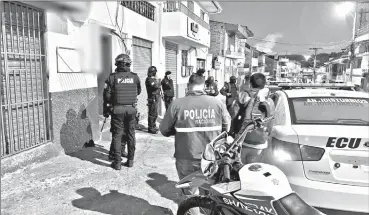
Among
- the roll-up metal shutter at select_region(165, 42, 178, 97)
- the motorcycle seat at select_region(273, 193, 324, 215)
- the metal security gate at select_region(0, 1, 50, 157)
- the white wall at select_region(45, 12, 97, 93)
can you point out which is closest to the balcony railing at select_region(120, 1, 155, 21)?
the roll-up metal shutter at select_region(165, 42, 178, 97)

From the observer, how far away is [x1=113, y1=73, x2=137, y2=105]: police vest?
4754mm

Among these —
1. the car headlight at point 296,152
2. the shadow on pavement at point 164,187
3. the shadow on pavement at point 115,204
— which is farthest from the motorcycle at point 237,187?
the shadow on pavement at point 164,187

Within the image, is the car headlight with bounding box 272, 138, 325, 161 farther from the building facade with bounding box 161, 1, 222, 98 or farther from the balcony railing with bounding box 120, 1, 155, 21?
the building facade with bounding box 161, 1, 222, 98

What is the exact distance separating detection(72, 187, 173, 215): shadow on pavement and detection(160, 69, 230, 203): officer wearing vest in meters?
0.94

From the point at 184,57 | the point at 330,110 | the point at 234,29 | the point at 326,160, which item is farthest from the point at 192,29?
the point at 234,29

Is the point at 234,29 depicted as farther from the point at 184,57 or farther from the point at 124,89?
the point at 124,89

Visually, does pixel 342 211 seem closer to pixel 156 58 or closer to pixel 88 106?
pixel 88 106

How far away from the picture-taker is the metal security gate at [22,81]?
4.27 metres

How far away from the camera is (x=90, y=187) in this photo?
417 cm

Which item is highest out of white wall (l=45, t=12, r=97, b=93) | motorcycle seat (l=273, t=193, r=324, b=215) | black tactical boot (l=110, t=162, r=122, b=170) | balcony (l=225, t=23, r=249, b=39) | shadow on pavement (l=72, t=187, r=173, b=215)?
balcony (l=225, t=23, r=249, b=39)

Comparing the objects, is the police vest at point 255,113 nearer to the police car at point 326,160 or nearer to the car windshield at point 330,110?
the police car at point 326,160

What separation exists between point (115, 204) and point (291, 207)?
2383 mm

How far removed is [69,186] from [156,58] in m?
7.46

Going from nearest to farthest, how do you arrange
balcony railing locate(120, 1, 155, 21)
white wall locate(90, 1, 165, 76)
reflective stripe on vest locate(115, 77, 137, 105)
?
reflective stripe on vest locate(115, 77, 137, 105) → white wall locate(90, 1, 165, 76) → balcony railing locate(120, 1, 155, 21)
